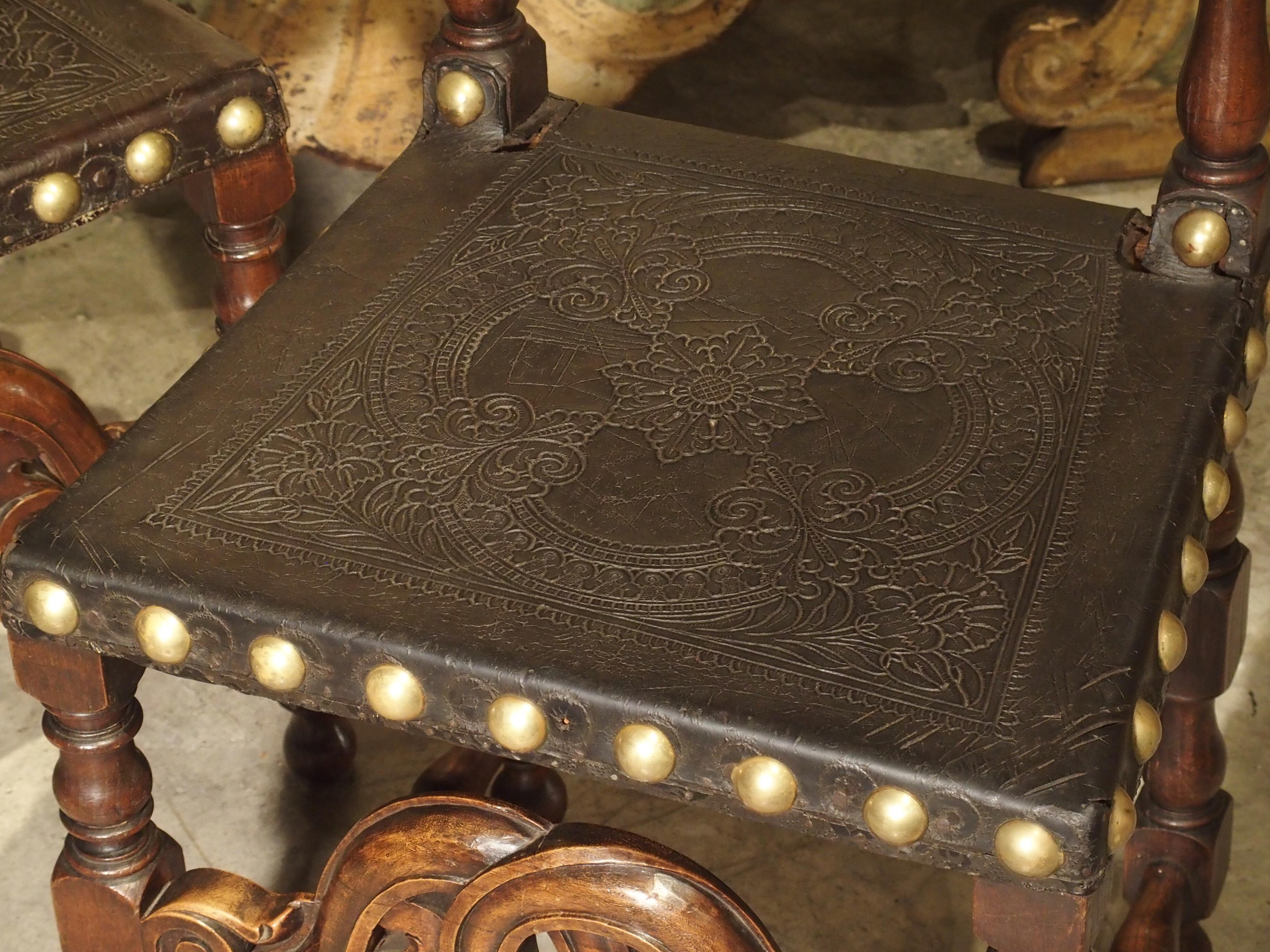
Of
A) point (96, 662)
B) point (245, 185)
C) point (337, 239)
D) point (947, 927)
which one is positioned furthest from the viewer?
point (947, 927)

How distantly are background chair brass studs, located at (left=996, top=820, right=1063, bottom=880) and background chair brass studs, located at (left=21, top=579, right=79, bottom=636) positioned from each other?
43 centimetres

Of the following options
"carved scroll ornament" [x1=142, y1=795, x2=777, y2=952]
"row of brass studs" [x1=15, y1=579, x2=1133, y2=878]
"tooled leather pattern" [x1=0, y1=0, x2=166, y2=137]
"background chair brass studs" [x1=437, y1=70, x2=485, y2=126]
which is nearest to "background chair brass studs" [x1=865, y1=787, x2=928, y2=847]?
"row of brass studs" [x1=15, y1=579, x2=1133, y2=878]

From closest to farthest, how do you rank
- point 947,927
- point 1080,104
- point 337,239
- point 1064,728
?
point 1064,728
point 337,239
point 947,927
point 1080,104

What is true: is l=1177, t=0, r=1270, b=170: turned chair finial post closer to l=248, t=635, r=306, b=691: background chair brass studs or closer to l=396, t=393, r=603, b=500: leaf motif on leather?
l=396, t=393, r=603, b=500: leaf motif on leather

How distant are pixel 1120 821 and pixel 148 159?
68cm

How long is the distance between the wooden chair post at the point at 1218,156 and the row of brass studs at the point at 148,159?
537 mm

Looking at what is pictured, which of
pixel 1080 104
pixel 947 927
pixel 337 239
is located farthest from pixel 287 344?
pixel 1080 104

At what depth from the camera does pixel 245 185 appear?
1.21 m

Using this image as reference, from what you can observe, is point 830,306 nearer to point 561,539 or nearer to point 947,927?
point 561,539

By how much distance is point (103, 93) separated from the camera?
114 centimetres

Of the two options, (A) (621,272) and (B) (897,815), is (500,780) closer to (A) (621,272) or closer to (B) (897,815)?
(A) (621,272)

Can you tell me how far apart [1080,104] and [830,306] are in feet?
3.66

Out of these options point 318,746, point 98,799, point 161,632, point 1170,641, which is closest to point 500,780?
point 318,746

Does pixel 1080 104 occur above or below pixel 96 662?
above
